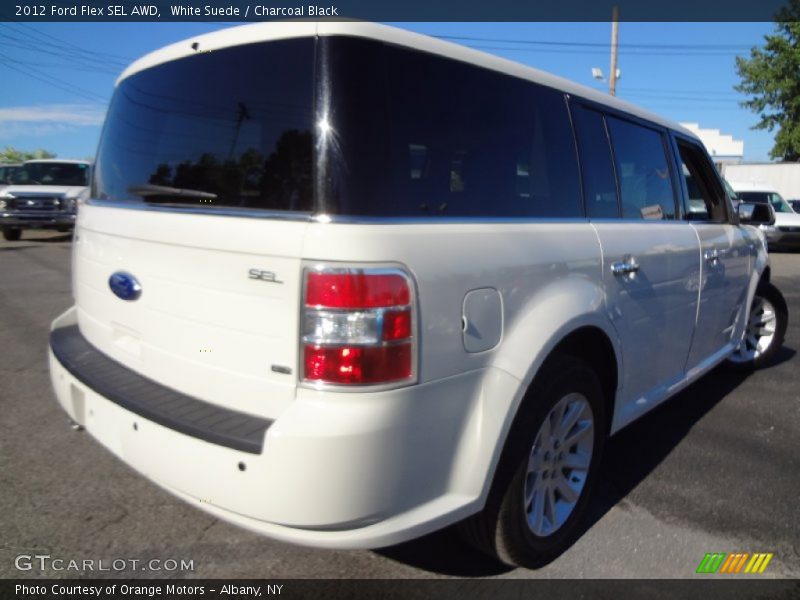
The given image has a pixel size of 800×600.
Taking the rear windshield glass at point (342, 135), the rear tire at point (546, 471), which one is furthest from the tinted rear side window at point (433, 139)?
the rear tire at point (546, 471)

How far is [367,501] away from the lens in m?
1.79

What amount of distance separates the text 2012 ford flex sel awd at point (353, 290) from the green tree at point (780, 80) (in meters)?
33.9

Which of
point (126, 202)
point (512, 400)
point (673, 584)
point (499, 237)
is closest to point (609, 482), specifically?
point (673, 584)

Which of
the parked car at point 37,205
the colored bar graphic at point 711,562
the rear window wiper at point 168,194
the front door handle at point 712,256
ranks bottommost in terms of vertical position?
the colored bar graphic at point 711,562

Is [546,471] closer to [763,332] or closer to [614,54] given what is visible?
[763,332]

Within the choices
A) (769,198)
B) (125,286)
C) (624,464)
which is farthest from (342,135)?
(769,198)

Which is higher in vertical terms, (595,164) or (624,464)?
(595,164)

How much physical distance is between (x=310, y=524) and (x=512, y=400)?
79 centimetres

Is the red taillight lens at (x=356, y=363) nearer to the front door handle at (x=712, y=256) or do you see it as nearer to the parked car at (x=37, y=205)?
the front door handle at (x=712, y=256)

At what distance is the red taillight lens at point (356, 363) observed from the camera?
5.79 feet

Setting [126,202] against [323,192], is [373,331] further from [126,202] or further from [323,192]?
[126,202]

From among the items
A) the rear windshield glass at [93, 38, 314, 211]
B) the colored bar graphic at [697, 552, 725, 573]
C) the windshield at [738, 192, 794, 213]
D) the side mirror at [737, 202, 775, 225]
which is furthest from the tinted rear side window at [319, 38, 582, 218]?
the windshield at [738, 192, 794, 213]

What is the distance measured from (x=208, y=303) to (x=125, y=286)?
0.53m

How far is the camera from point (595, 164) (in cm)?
285
